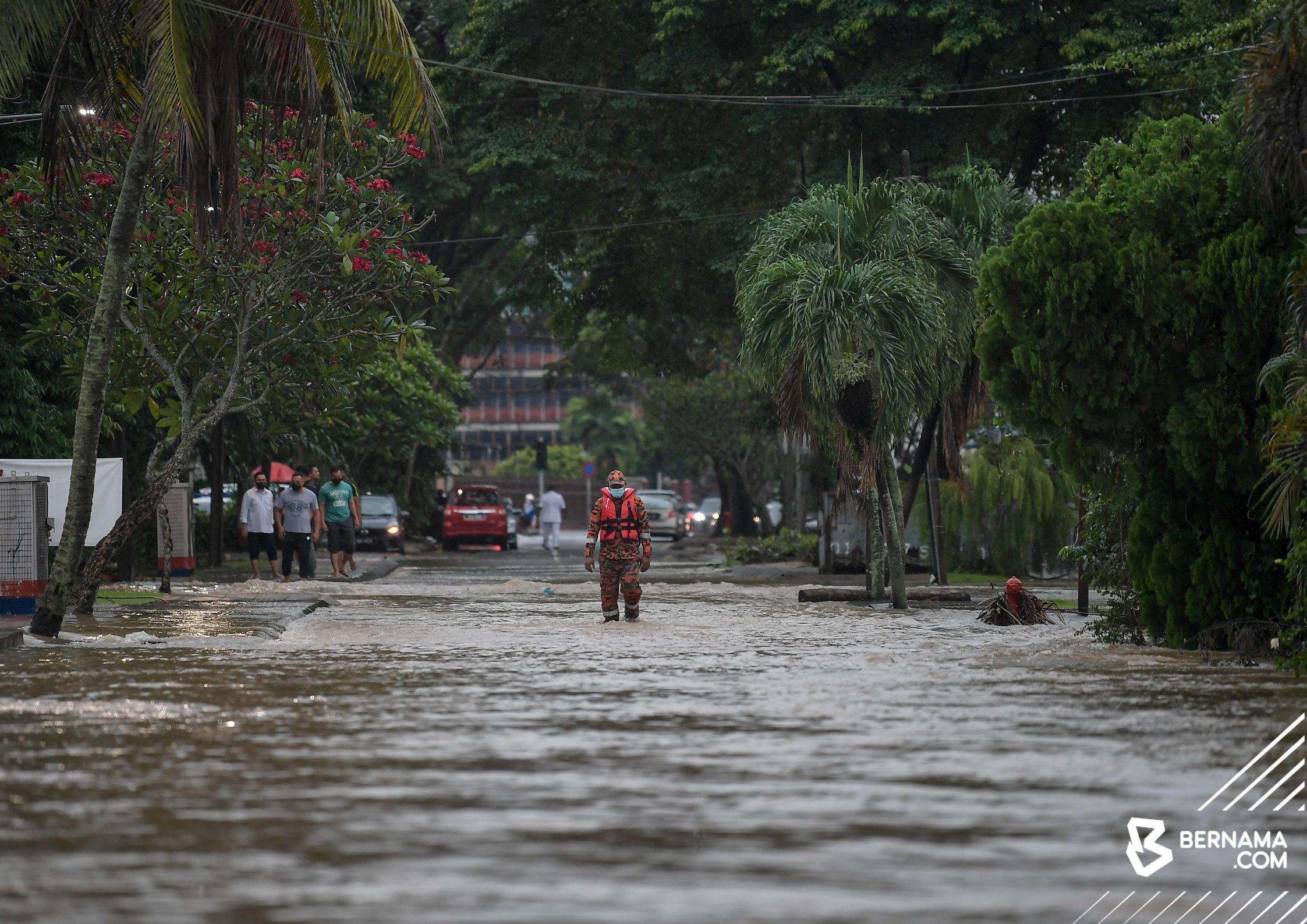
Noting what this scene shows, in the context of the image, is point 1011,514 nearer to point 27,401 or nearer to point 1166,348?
point 27,401

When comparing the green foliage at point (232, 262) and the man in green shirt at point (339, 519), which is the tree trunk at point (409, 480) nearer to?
the man in green shirt at point (339, 519)

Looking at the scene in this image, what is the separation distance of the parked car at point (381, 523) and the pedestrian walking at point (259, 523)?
1500 centimetres

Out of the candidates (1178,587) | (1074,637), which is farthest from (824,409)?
(1178,587)

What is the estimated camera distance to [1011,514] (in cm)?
3406

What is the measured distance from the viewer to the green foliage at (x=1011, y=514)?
33.8 metres

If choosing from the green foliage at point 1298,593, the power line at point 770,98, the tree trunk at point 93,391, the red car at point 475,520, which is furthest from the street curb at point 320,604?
the red car at point 475,520

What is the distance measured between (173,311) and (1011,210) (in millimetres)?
11270

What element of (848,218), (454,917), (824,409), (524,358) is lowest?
(454,917)

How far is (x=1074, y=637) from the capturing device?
19.4 meters

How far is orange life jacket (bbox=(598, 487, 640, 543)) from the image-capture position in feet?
70.7

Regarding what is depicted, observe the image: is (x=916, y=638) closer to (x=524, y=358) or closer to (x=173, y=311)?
(x=173, y=311)

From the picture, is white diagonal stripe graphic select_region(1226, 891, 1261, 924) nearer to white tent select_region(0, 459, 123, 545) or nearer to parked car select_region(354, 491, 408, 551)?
white tent select_region(0, 459, 123, 545)

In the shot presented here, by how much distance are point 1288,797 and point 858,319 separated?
15780 millimetres

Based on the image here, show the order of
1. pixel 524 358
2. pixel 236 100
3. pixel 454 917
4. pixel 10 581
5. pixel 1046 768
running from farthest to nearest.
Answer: pixel 524 358 → pixel 10 581 → pixel 236 100 → pixel 1046 768 → pixel 454 917
